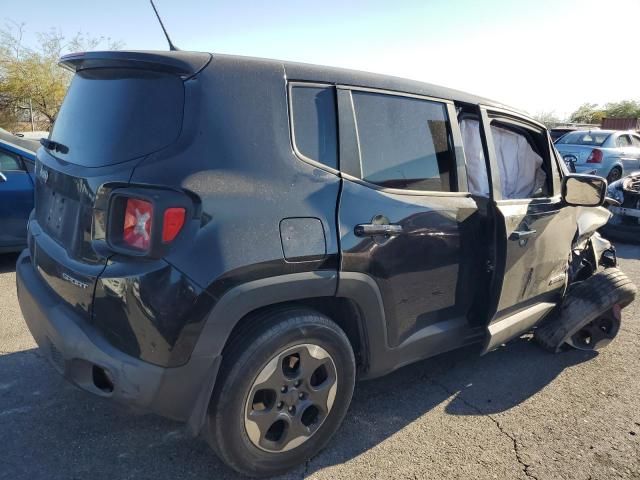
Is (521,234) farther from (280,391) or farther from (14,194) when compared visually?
(14,194)

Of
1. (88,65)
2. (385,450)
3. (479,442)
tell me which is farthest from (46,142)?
(479,442)

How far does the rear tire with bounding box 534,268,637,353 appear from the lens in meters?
3.79

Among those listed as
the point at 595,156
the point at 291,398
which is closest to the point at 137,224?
the point at 291,398

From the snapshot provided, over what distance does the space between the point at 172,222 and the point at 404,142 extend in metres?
1.40

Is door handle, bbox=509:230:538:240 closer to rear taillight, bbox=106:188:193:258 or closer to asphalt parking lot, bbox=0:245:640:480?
asphalt parking lot, bbox=0:245:640:480

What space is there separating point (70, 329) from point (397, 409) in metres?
1.89

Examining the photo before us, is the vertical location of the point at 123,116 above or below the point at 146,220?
above

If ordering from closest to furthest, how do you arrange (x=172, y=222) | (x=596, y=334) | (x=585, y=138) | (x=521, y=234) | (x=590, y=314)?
(x=172, y=222)
(x=521, y=234)
(x=590, y=314)
(x=596, y=334)
(x=585, y=138)

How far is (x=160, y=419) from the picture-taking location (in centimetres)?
278

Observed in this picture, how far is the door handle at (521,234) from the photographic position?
3079 millimetres

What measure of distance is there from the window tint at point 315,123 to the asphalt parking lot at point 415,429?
153 centimetres

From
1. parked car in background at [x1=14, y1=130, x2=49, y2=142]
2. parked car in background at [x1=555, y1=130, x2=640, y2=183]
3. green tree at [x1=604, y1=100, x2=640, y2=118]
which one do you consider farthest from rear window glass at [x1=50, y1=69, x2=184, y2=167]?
green tree at [x1=604, y1=100, x2=640, y2=118]

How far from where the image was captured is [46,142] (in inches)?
107

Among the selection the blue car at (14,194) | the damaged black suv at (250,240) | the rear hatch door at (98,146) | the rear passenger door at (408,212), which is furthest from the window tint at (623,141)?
the rear hatch door at (98,146)
